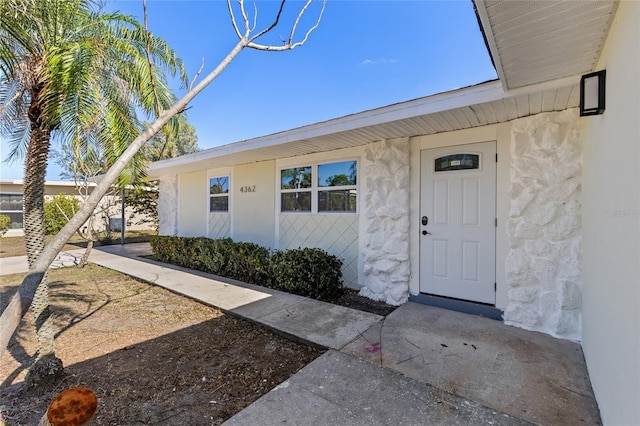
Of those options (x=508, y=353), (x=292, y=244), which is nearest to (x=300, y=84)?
(x=292, y=244)

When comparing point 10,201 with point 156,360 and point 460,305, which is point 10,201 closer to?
point 156,360

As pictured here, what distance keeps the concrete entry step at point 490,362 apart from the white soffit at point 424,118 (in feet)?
8.38

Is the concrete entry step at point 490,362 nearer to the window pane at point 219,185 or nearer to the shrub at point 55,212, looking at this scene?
the window pane at point 219,185

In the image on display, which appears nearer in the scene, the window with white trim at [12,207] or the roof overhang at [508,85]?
the roof overhang at [508,85]

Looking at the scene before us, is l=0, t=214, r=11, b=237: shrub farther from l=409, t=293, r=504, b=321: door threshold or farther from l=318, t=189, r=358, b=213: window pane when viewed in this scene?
l=409, t=293, r=504, b=321: door threshold

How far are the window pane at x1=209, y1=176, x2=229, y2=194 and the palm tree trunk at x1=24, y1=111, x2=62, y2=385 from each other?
16.7 ft

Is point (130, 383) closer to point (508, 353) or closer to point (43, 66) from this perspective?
point (43, 66)

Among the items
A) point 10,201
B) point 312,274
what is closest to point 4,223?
point 10,201

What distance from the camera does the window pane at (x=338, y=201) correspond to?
17.4 ft

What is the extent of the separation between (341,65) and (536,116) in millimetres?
5935

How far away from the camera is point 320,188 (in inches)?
228

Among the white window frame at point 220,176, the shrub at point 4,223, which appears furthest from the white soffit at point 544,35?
the shrub at point 4,223

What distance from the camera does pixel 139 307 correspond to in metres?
4.56

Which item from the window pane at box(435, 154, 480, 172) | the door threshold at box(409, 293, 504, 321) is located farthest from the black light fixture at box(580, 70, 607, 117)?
the door threshold at box(409, 293, 504, 321)
